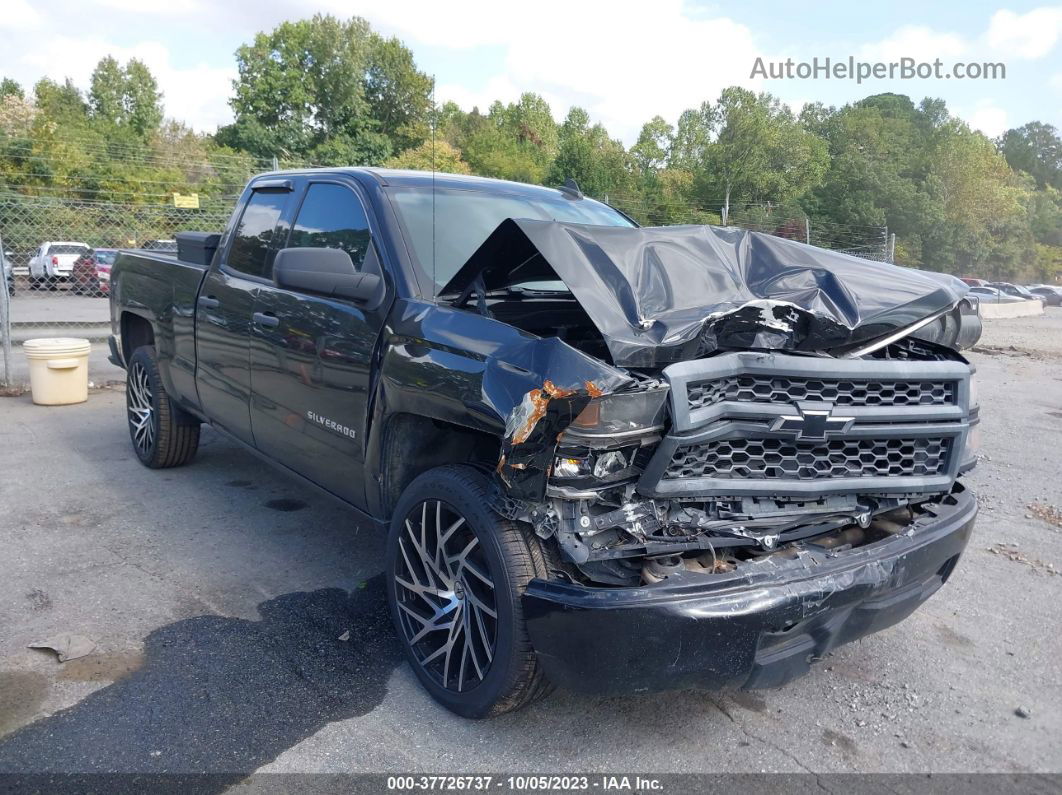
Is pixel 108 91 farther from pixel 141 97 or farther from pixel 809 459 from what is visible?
pixel 809 459

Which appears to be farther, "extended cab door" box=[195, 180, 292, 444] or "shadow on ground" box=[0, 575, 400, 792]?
"extended cab door" box=[195, 180, 292, 444]

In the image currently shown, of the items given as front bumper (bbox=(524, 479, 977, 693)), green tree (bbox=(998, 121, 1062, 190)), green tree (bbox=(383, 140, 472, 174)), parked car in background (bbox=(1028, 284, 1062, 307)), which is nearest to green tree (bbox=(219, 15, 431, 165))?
green tree (bbox=(383, 140, 472, 174))

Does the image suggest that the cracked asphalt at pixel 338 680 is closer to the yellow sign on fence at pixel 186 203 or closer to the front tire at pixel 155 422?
the front tire at pixel 155 422

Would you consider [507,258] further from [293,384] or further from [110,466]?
[110,466]

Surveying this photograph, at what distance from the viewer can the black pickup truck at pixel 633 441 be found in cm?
239

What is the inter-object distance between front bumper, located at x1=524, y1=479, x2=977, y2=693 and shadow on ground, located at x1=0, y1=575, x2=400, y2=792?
0.99m

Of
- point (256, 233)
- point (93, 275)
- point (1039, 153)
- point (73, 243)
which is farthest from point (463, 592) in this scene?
point (1039, 153)

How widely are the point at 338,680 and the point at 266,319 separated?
177cm

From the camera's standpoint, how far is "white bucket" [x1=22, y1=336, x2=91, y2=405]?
786 centimetres

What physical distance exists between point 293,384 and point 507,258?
139 cm

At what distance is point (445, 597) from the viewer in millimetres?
2922

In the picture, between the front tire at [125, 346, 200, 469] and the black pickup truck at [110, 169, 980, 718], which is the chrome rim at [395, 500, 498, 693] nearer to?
the black pickup truck at [110, 169, 980, 718]

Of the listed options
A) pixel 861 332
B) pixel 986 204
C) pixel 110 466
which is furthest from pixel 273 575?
pixel 986 204

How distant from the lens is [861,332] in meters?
2.72
